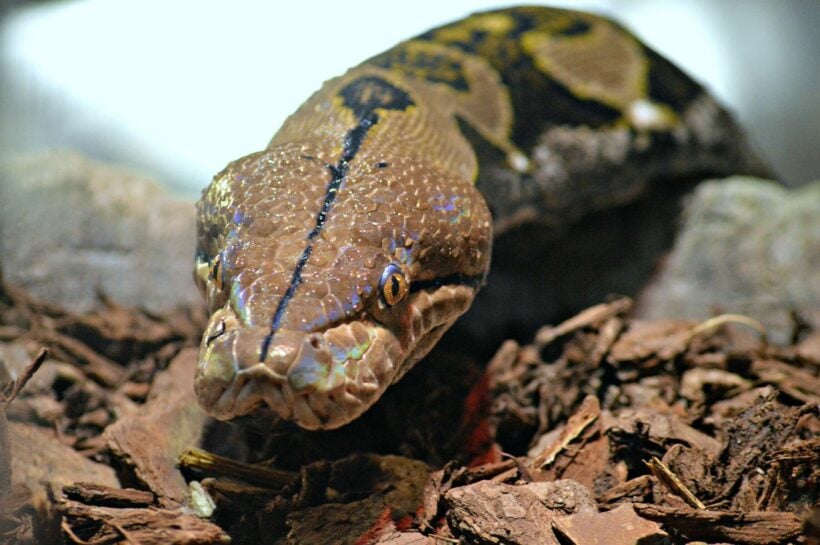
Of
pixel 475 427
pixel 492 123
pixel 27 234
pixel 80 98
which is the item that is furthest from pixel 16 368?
pixel 492 123

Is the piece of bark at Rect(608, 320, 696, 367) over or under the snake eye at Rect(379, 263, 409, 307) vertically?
under

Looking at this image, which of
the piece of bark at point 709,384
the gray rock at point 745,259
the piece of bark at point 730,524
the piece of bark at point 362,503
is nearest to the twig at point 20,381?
the piece of bark at point 362,503

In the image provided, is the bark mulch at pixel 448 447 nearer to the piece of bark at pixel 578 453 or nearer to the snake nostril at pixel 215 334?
the piece of bark at pixel 578 453

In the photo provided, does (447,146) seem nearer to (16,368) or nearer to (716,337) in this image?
(716,337)

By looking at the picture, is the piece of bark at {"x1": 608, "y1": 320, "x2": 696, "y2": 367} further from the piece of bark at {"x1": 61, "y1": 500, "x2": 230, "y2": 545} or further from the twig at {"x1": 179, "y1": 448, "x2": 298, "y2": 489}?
the piece of bark at {"x1": 61, "y1": 500, "x2": 230, "y2": 545}

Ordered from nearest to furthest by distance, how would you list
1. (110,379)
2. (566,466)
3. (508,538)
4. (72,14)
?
(508,538), (566,466), (110,379), (72,14)

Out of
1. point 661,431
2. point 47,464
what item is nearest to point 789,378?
point 661,431

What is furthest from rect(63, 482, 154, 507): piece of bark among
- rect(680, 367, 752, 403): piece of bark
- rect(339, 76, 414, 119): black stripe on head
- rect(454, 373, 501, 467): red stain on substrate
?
rect(680, 367, 752, 403): piece of bark
